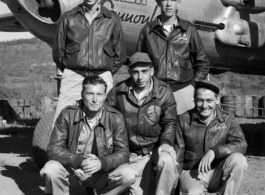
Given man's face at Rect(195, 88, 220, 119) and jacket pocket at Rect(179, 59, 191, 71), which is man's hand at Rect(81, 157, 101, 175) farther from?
jacket pocket at Rect(179, 59, 191, 71)

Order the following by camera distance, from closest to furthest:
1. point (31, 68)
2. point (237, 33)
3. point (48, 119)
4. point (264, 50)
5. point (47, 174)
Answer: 1. point (47, 174)
2. point (48, 119)
3. point (237, 33)
4. point (264, 50)
5. point (31, 68)

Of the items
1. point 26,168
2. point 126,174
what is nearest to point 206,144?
point 126,174

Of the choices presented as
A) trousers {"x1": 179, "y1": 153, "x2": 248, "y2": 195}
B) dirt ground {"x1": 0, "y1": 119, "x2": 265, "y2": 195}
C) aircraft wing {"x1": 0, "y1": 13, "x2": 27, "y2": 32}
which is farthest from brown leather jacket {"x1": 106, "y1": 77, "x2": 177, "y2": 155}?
aircraft wing {"x1": 0, "y1": 13, "x2": 27, "y2": 32}

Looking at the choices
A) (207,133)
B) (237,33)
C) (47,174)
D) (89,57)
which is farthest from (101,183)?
(237,33)

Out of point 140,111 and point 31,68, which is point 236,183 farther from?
point 31,68

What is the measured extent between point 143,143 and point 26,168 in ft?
8.53

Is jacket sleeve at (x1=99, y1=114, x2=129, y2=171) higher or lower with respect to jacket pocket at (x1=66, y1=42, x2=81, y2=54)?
lower

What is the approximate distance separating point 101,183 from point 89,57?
1339mm

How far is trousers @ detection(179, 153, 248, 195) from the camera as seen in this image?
158 inches

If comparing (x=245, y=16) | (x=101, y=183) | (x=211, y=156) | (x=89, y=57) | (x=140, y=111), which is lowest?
(x=101, y=183)

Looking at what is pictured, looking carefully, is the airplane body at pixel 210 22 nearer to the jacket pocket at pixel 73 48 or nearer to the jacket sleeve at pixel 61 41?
the jacket sleeve at pixel 61 41

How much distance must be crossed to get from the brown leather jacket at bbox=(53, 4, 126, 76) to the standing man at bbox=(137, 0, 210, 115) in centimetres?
39

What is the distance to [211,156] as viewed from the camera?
4102 mm

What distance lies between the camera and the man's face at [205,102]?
425 centimetres
